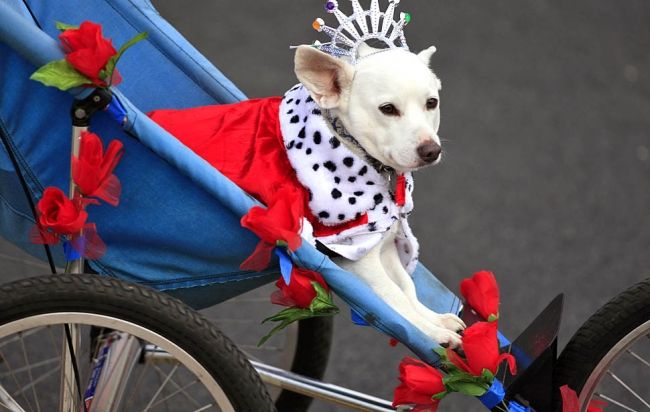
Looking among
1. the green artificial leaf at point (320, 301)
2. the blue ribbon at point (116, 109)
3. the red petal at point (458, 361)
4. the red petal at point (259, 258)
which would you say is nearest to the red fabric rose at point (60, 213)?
the blue ribbon at point (116, 109)

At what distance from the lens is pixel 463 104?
3.71 meters

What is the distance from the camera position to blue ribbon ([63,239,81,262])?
1.61 m

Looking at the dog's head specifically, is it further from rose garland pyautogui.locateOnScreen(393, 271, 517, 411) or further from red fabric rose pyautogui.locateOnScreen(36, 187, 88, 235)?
red fabric rose pyautogui.locateOnScreen(36, 187, 88, 235)

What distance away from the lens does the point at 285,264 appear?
1.58 m

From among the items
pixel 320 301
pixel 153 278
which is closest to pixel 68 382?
pixel 153 278

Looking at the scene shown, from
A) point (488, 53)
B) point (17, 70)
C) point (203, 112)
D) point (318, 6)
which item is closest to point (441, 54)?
point (488, 53)

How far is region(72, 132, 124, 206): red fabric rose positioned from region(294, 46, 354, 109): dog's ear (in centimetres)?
30

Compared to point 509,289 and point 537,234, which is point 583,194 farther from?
point 509,289

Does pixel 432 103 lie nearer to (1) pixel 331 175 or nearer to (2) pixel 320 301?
(1) pixel 331 175

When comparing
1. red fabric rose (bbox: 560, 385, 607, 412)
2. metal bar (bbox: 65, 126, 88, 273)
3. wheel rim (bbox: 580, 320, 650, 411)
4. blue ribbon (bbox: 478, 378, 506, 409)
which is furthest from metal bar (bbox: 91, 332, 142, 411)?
wheel rim (bbox: 580, 320, 650, 411)

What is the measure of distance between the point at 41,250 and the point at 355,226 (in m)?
0.50

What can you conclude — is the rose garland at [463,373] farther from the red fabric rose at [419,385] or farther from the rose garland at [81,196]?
the rose garland at [81,196]

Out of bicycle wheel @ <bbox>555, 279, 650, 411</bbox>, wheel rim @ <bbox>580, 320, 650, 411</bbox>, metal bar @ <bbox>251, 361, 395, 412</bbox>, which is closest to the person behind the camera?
bicycle wheel @ <bbox>555, 279, 650, 411</bbox>

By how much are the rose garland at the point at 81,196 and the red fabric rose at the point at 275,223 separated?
20cm
